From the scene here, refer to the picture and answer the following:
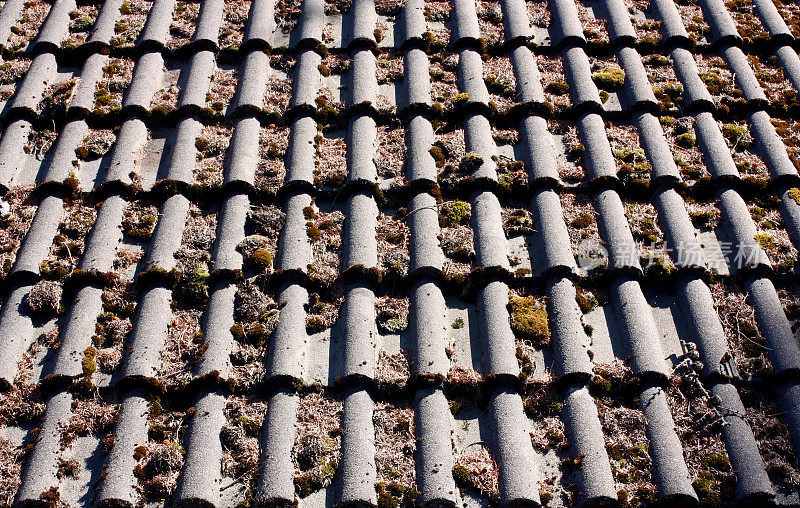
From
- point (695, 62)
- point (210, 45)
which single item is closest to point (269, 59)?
point (210, 45)

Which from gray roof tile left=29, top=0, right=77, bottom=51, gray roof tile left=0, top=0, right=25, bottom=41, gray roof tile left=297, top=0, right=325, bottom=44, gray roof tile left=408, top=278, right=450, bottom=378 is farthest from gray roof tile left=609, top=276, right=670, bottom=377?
gray roof tile left=0, top=0, right=25, bottom=41

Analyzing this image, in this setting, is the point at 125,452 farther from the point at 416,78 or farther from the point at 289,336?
the point at 416,78

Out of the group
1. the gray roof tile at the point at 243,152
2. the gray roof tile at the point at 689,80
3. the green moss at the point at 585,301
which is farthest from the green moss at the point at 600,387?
the gray roof tile at the point at 689,80

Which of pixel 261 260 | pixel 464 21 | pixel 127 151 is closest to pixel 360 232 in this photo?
pixel 261 260

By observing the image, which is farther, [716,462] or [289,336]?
[289,336]

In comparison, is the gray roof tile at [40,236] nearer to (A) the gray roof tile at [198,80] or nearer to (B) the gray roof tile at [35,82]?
(B) the gray roof tile at [35,82]

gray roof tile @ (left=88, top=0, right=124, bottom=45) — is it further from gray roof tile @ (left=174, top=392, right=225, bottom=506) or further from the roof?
gray roof tile @ (left=174, top=392, right=225, bottom=506)
